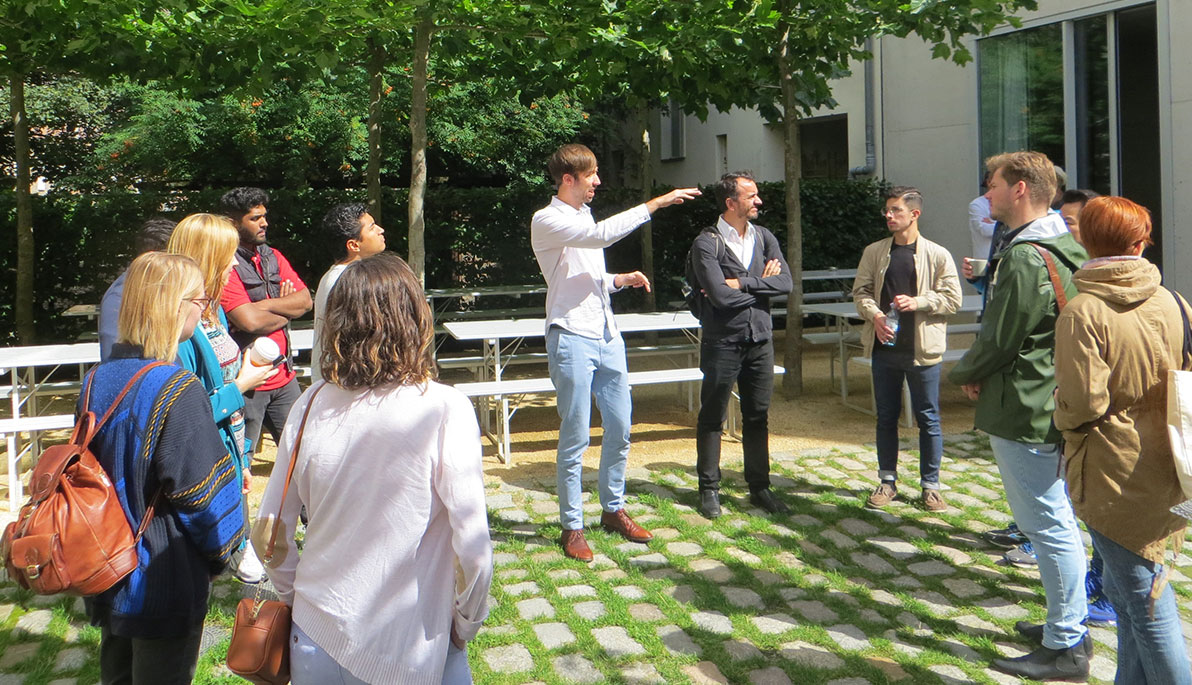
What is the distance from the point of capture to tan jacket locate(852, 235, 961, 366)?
596 centimetres

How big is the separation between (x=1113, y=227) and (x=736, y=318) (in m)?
2.58

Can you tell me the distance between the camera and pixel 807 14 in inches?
342

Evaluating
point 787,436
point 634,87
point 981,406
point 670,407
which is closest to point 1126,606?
point 981,406

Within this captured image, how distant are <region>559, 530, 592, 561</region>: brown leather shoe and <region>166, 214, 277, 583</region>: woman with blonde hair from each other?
164 cm

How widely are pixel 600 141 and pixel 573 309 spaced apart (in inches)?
609

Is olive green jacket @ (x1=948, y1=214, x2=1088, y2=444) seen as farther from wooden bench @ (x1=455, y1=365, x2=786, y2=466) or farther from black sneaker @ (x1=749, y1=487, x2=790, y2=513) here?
wooden bench @ (x1=455, y1=365, x2=786, y2=466)

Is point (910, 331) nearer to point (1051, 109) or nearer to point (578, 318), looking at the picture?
point (578, 318)

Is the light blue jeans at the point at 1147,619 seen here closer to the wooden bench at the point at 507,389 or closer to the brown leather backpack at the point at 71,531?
the brown leather backpack at the point at 71,531

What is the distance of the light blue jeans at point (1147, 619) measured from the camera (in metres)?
3.12

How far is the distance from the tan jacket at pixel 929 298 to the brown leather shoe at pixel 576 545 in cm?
215

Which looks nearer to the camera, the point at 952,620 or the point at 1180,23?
the point at 952,620

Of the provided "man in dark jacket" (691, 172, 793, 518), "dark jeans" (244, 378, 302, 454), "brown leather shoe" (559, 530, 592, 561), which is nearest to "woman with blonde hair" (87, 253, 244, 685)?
"dark jeans" (244, 378, 302, 454)

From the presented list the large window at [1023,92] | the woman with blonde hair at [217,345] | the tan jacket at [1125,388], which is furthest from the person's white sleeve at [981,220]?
the woman with blonde hair at [217,345]

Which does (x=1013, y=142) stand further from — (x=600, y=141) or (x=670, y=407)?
(x=600, y=141)
